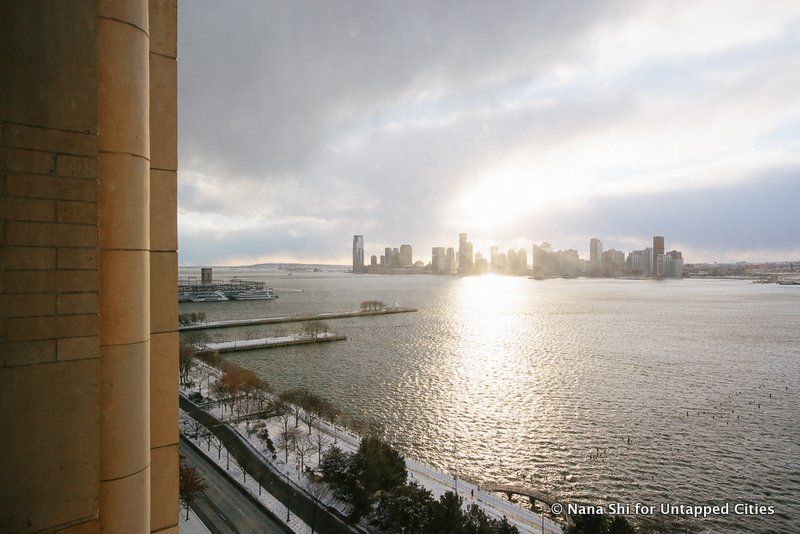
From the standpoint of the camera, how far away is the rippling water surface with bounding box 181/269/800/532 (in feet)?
55.8

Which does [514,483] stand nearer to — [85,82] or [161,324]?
[161,324]

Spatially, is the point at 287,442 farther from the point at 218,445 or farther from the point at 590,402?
the point at 590,402

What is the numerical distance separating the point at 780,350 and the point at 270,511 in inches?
1898

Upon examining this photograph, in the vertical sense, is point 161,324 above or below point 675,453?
above

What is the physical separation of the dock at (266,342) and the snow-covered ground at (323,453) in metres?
17.4

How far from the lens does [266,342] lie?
144 ft

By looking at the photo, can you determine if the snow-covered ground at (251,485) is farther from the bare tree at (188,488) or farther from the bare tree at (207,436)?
the bare tree at (188,488)

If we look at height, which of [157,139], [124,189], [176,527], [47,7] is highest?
[47,7]

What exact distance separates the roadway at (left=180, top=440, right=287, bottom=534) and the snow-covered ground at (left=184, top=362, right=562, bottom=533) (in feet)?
1.96

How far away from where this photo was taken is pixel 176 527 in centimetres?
300

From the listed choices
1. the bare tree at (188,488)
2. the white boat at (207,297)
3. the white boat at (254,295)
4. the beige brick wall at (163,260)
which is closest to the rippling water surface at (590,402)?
the bare tree at (188,488)

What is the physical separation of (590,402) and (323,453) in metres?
17.0

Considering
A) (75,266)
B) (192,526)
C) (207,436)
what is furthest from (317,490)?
(75,266)

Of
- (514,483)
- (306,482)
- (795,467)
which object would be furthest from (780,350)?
(306,482)
